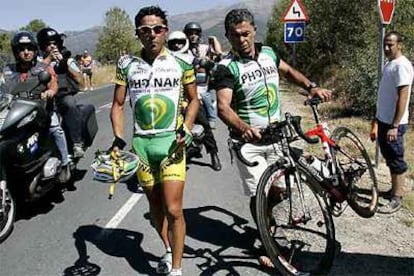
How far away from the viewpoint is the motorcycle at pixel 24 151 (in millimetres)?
5484

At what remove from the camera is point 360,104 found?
13344 mm

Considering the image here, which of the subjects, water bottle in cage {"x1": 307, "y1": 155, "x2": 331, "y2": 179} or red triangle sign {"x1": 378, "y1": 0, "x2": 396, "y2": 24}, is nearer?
water bottle in cage {"x1": 307, "y1": 155, "x2": 331, "y2": 179}

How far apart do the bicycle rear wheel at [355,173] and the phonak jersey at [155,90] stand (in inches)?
68.4

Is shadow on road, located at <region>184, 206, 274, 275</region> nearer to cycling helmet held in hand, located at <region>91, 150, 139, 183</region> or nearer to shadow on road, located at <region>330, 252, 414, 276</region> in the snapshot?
shadow on road, located at <region>330, 252, 414, 276</region>

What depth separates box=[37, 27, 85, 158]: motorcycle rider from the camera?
682 cm

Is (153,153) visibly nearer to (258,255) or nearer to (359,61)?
(258,255)

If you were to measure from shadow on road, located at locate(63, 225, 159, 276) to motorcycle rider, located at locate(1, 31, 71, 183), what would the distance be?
1.12m

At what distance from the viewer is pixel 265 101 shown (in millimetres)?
4660

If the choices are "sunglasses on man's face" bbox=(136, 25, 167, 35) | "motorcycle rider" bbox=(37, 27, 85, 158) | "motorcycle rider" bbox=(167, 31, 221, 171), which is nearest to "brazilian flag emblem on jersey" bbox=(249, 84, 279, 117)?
"sunglasses on man's face" bbox=(136, 25, 167, 35)

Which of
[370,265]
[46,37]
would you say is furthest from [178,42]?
[370,265]

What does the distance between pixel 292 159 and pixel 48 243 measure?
2.68m

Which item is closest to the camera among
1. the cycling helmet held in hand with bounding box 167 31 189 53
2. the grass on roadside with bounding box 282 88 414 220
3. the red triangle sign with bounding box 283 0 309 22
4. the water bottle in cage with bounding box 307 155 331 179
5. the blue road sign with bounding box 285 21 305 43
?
the water bottle in cage with bounding box 307 155 331 179

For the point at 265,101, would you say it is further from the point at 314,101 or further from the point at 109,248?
the point at 109,248

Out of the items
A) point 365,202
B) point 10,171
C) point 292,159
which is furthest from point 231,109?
point 10,171
